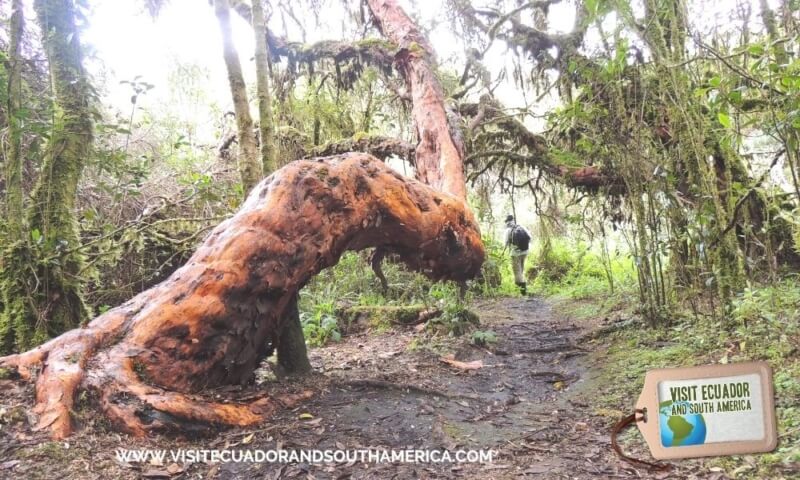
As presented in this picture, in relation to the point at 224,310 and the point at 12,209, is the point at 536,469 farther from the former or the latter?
the point at 12,209

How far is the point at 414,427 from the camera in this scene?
2971 millimetres

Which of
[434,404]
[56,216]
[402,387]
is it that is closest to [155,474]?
[434,404]

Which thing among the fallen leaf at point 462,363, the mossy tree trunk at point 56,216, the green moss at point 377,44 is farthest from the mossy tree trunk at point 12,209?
the green moss at point 377,44

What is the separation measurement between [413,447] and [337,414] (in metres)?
0.66

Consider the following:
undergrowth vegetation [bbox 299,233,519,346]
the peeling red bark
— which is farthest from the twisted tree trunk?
undergrowth vegetation [bbox 299,233,519,346]

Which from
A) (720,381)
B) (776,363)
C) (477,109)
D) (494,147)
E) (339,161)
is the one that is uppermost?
(477,109)

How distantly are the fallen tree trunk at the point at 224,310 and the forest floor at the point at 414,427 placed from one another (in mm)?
131

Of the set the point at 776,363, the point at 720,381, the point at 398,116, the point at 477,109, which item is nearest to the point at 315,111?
the point at 398,116

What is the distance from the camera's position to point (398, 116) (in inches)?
394

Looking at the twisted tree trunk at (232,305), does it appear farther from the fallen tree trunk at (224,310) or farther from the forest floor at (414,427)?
the forest floor at (414,427)

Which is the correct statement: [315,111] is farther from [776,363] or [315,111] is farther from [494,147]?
[776,363]

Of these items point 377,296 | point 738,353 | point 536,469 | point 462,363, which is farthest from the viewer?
point 377,296

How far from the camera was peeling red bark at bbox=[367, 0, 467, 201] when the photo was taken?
633 cm

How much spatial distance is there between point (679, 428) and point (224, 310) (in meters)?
2.51
